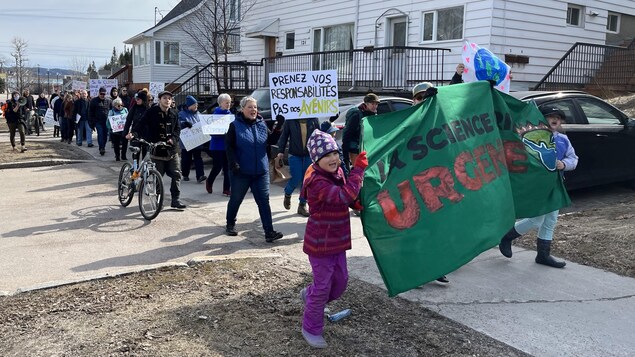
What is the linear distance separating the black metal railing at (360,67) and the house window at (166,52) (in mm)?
14410

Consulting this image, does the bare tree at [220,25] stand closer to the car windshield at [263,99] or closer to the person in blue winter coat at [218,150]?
the car windshield at [263,99]

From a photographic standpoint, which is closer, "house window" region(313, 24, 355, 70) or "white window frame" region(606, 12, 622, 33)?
"white window frame" region(606, 12, 622, 33)

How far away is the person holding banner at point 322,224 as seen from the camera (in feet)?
13.2

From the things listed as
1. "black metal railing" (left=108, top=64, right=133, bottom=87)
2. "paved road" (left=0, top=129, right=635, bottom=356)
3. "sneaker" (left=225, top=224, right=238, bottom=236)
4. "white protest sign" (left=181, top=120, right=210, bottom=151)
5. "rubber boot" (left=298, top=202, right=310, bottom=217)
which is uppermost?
"black metal railing" (left=108, top=64, right=133, bottom=87)

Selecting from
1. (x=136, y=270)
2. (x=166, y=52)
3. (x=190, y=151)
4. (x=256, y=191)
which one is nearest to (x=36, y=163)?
(x=190, y=151)

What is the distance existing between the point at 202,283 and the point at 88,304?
98 cm

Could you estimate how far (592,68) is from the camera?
675 inches

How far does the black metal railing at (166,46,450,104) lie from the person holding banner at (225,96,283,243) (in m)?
7.15

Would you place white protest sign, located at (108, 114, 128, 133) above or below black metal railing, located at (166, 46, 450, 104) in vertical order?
below

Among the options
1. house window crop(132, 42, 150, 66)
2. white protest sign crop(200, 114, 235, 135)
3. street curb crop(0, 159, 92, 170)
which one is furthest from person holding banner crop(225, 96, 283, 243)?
house window crop(132, 42, 150, 66)

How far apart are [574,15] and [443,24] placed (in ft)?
14.3

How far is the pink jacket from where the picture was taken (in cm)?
397

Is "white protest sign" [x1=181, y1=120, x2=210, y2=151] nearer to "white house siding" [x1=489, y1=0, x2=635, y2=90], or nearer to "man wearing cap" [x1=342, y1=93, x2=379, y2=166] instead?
"man wearing cap" [x1=342, y1=93, x2=379, y2=166]

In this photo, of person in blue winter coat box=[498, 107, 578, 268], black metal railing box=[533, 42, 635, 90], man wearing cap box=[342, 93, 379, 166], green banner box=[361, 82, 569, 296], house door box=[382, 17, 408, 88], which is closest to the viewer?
green banner box=[361, 82, 569, 296]
